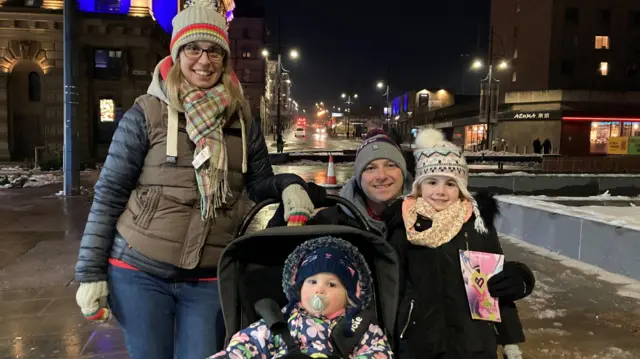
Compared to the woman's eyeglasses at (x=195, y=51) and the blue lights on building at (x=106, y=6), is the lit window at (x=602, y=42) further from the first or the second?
the woman's eyeglasses at (x=195, y=51)

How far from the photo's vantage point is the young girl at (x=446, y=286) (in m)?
2.72

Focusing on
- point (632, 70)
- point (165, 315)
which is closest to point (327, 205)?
point (165, 315)

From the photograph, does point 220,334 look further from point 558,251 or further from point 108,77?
point 108,77

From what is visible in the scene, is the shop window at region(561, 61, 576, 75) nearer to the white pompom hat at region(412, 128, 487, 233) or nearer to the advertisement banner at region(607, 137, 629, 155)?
the advertisement banner at region(607, 137, 629, 155)

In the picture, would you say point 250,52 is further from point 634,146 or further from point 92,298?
point 92,298

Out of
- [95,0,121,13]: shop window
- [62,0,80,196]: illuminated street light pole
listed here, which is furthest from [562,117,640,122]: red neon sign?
[62,0,80,196]: illuminated street light pole

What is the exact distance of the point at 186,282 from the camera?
2600 millimetres

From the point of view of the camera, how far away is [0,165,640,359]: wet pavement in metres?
4.48

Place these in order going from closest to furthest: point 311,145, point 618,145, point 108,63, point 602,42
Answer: point 108,63
point 618,145
point 602,42
point 311,145

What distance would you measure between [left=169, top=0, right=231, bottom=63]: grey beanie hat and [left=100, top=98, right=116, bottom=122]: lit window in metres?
25.8

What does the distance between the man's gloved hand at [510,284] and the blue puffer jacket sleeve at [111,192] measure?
6.26ft

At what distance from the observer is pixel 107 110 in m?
26.4

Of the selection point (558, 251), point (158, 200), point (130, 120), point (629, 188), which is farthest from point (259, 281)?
point (629, 188)

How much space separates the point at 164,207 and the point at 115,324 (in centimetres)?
312
